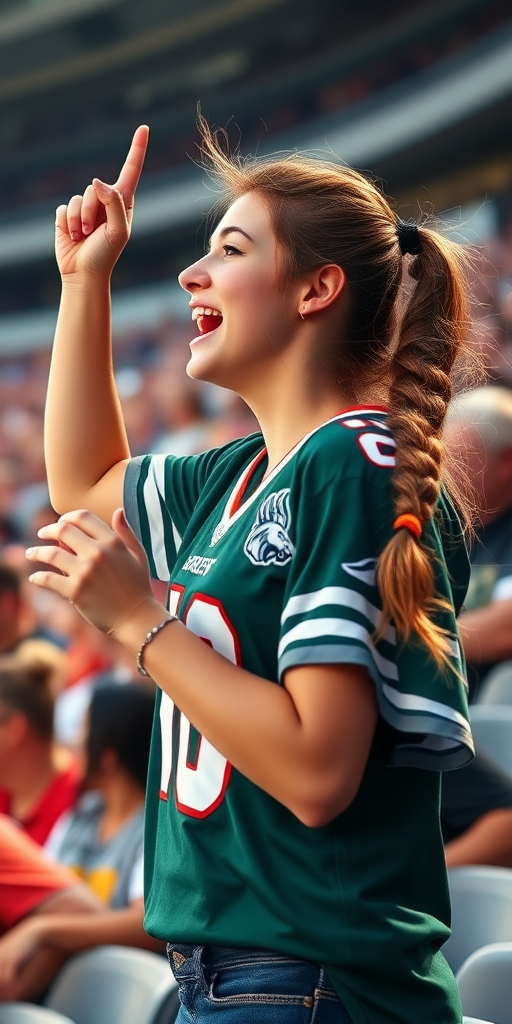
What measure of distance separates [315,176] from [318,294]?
13cm

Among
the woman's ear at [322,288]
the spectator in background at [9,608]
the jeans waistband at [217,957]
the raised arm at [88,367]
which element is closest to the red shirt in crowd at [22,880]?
the raised arm at [88,367]

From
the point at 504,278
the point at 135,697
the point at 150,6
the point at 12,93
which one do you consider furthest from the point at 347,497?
the point at 12,93

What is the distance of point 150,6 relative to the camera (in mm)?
12195

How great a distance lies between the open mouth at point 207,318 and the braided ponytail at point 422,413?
0.16 m

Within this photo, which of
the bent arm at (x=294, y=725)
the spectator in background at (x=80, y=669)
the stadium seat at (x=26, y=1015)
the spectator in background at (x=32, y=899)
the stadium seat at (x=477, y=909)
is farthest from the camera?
the spectator in background at (x=80, y=669)

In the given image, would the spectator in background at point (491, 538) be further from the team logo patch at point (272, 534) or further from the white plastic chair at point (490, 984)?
the team logo patch at point (272, 534)

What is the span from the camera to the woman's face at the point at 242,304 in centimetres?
100

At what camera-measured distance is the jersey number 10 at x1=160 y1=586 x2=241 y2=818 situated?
889 mm

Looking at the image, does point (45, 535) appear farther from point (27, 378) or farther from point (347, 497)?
point (27, 378)

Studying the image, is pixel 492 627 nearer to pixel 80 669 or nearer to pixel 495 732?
pixel 495 732

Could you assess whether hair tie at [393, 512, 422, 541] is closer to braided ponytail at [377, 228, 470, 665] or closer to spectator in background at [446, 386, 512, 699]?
braided ponytail at [377, 228, 470, 665]

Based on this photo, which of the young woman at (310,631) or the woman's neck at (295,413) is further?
the woman's neck at (295,413)

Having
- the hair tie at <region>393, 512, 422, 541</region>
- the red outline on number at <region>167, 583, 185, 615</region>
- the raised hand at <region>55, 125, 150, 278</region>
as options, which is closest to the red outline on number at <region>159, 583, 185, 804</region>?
the red outline on number at <region>167, 583, 185, 615</region>

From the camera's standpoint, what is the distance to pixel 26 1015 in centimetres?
149
